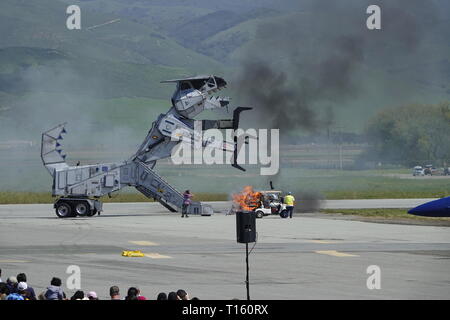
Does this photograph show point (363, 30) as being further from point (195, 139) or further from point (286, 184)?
point (195, 139)

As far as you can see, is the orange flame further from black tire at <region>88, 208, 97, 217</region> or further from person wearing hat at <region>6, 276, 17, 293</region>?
person wearing hat at <region>6, 276, 17, 293</region>

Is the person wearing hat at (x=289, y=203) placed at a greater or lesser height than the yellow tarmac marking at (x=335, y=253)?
greater

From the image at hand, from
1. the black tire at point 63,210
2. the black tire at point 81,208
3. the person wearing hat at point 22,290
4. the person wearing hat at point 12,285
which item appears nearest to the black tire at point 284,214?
the black tire at point 81,208

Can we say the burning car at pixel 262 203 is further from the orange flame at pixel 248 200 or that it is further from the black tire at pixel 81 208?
the black tire at pixel 81 208

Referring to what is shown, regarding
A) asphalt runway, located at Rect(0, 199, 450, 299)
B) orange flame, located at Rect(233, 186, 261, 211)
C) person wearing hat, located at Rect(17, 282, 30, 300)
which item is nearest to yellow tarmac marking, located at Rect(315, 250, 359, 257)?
asphalt runway, located at Rect(0, 199, 450, 299)

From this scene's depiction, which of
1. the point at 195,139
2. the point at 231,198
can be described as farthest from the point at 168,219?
the point at 231,198

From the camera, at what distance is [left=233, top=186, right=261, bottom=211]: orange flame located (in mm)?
61081

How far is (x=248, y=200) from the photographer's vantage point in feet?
203

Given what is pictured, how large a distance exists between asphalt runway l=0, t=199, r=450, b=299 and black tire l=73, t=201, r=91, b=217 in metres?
1.77

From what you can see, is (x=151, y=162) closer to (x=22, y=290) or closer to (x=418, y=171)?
(x=22, y=290)

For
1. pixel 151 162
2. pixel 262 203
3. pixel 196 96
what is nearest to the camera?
pixel 196 96

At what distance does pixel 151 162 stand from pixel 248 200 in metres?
7.08

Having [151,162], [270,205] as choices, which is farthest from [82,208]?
[270,205]

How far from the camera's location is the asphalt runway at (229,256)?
27938 millimetres
